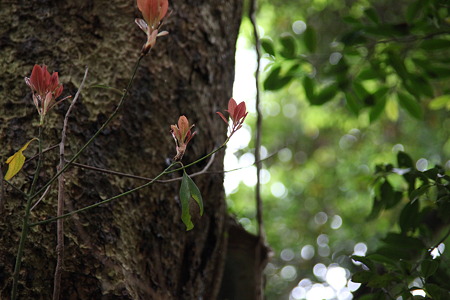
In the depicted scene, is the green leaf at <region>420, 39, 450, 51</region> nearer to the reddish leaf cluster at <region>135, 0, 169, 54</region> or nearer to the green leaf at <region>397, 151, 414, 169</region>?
the green leaf at <region>397, 151, 414, 169</region>

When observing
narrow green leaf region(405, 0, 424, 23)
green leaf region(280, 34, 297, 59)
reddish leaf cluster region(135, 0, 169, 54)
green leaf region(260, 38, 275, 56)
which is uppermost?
reddish leaf cluster region(135, 0, 169, 54)

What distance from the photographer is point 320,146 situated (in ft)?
25.4

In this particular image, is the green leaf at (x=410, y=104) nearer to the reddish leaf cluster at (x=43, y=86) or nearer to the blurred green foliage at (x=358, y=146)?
the blurred green foliage at (x=358, y=146)

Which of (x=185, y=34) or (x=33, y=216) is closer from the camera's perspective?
(x=33, y=216)

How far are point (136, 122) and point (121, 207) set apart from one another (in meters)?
0.20

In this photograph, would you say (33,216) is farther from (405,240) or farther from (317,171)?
(317,171)

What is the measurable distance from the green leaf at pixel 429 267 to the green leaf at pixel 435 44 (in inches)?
Result: 35.1

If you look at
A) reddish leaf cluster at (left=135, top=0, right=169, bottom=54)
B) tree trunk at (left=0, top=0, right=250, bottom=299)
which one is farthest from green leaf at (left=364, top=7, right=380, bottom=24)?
reddish leaf cluster at (left=135, top=0, right=169, bottom=54)

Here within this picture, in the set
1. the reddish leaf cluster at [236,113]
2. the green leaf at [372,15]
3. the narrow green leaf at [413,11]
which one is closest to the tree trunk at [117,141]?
the reddish leaf cluster at [236,113]

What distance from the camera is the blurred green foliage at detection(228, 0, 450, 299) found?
1385 mm

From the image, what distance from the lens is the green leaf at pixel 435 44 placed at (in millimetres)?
1689

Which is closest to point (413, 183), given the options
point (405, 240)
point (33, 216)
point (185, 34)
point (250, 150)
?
point (405, 240)

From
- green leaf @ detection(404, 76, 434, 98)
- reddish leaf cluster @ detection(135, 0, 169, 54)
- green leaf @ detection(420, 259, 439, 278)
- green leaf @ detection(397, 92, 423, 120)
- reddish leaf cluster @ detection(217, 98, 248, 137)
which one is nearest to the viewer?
reddish leaf cluster @ detection(135, 0, 169, 54)

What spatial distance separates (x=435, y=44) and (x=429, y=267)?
915 mm
